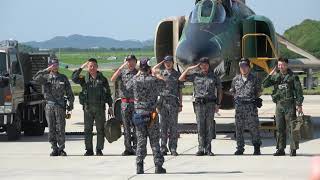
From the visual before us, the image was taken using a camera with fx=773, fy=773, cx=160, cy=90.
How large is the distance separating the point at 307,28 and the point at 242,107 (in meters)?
102

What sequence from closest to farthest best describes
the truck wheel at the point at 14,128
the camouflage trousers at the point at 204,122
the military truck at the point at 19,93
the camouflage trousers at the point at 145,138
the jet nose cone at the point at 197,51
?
1. the camouflage trousers at the point at 145,138
2. the camouflage trousers at the point at 204,122
3. the jet nose cone at the point at 197,51
4. the military truck at the point at 19,93
5. the truck wheel at the point at 14,128

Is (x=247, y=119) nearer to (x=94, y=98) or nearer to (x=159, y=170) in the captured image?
(x=94, y=98)

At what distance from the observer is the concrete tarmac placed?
1055 cm

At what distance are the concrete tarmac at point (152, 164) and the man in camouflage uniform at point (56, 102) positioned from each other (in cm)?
32

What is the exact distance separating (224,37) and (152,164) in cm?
494

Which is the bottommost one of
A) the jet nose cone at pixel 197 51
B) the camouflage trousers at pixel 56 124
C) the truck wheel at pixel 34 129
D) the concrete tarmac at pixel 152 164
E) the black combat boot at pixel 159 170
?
the truck wheel at pixel 34 129

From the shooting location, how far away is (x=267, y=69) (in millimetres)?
16484

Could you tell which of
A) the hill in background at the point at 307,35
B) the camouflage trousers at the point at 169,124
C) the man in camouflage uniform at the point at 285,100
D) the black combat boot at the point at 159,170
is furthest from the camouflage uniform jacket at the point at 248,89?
the hill in background at the point at 307,35

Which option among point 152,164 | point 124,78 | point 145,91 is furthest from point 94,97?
point 145,91

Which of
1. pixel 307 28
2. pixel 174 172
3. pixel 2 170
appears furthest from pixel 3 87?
pixel 307 28

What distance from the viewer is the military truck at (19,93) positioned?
52.4ft

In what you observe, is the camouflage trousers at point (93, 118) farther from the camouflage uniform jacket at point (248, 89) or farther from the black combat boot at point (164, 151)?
the camouflage uniform jacket at point (248, 89)

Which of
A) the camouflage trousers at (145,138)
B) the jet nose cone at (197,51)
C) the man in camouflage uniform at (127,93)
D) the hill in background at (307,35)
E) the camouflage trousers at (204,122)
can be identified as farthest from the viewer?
the hill in background at (307,35)

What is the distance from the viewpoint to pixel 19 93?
1653 cm
